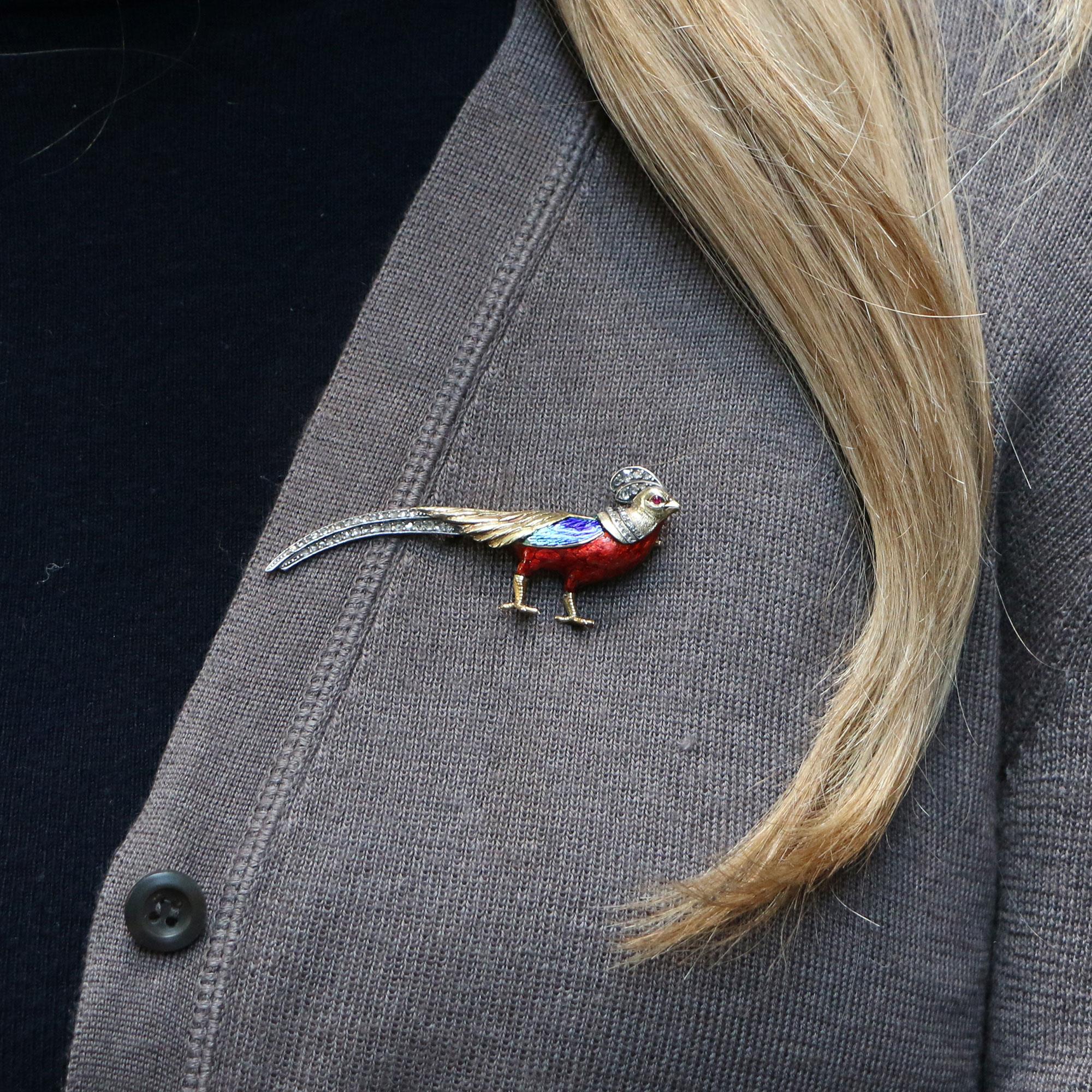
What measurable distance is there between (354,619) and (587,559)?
15 centimetres

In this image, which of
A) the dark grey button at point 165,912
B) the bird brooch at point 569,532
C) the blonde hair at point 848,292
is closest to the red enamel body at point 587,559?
the bird brooch at point 569,532

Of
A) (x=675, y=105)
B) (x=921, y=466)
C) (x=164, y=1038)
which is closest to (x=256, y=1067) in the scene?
(x=164, y=1038)

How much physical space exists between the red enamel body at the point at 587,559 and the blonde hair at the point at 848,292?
5.7 inches

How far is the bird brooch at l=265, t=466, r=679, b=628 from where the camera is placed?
2.10 feet

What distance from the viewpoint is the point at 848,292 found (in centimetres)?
66

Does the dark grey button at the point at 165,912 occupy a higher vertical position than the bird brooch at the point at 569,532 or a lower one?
lower

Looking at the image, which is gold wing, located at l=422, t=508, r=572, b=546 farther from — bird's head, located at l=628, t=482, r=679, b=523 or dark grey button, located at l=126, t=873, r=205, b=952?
dark grey button, located at l=126, t=873, r=205, b=952

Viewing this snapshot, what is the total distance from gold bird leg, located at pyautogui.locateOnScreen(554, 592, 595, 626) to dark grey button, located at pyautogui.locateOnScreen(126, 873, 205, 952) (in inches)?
10.7

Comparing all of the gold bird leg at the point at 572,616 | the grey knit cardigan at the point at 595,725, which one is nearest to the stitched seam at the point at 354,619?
the grey knit cardigan at the point at 595,725

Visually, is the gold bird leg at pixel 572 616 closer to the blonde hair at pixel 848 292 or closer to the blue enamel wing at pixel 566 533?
the blue enamel wing at pixel 566 533

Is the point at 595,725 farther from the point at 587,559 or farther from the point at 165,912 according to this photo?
the point at 165,912

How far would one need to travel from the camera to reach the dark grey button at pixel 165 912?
62 centimetres

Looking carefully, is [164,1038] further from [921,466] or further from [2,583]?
[921,466]

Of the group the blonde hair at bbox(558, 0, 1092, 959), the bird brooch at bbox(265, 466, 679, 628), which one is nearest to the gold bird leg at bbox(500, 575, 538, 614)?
the bird brooch at bbox(265, 466, 679, 628)
